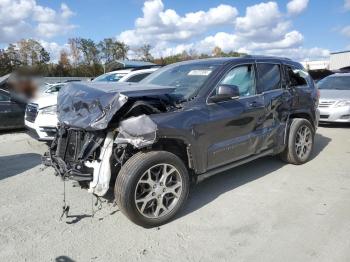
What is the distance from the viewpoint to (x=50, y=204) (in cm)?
438

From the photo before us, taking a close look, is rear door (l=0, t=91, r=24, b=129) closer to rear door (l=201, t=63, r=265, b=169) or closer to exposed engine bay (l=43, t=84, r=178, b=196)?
exposed engine bay (l=43, t=84, r=178, b=196)

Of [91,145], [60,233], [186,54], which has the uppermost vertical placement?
[186,54]

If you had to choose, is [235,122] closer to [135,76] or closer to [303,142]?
[303,142]

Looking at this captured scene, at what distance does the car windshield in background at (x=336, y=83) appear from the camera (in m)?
10.8

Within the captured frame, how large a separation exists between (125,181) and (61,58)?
4771 cm

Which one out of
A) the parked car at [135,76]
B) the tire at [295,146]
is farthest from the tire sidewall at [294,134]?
the parked car at [135,76]

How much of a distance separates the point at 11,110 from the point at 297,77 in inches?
288

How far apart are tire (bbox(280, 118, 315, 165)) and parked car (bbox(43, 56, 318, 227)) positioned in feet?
1.85

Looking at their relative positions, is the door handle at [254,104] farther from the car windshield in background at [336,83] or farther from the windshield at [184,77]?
the car windshield in background at [336,83]

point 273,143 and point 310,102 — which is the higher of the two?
point 310,102

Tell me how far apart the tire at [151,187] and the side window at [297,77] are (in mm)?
2954

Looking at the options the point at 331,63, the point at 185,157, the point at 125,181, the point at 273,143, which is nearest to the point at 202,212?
the point at 185,157

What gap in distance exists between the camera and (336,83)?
11172 millimetres

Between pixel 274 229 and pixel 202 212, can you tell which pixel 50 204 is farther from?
pixel 274 229
